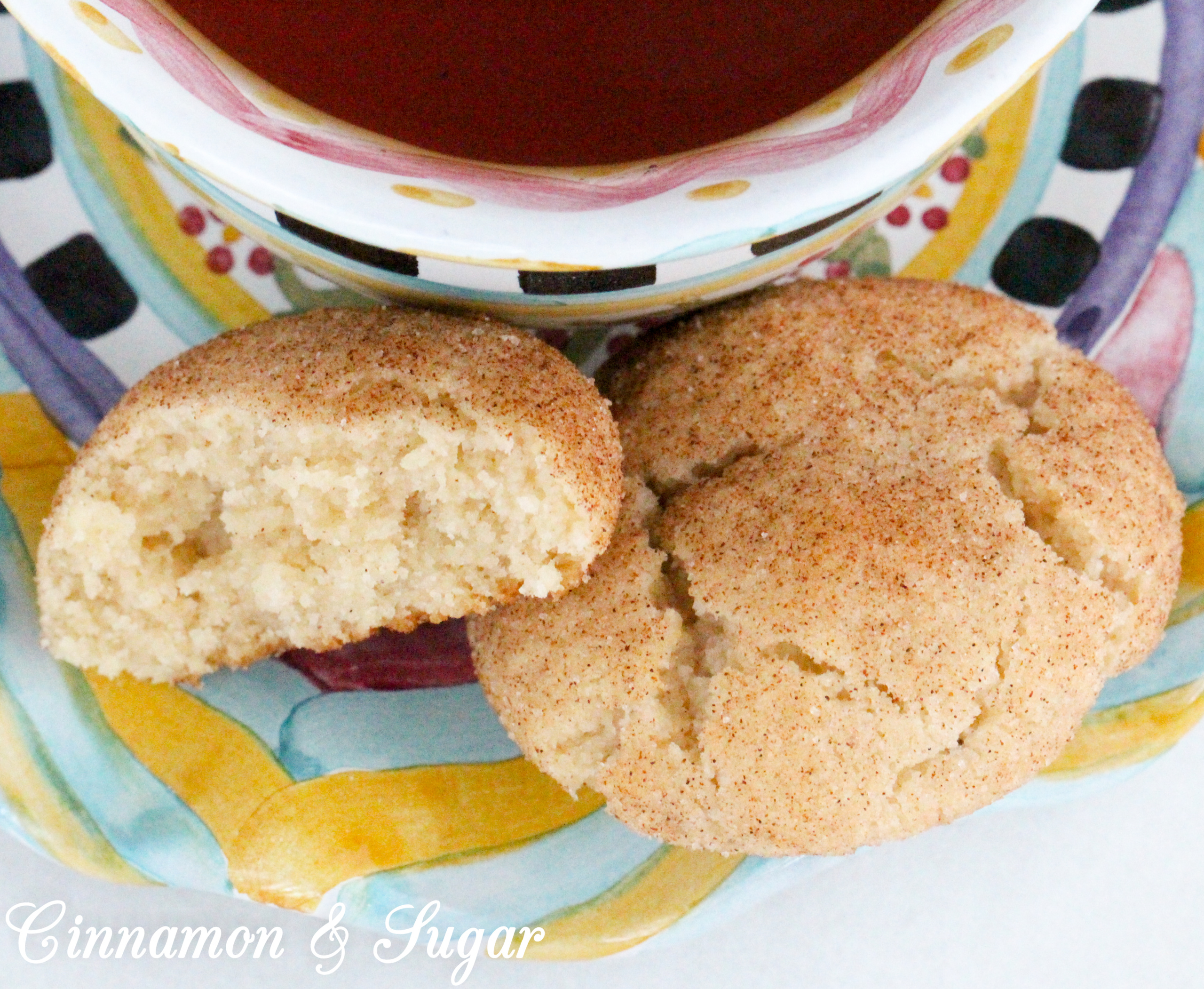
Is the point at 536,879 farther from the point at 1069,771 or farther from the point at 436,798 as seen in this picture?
the point at 1069,771

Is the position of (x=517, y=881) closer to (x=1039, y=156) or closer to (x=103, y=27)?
(x=103, y=27)

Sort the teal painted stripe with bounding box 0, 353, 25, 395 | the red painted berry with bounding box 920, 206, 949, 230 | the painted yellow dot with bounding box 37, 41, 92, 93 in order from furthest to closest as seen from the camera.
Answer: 1. the red painted berry with bounding box 920, 206, 949, 230
2. the teal painted stripe with bounding box 0, 353, 25, 395
3. the painted yellow dot with bounding box 37, 41, 92, 93

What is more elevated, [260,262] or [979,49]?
[979,49]

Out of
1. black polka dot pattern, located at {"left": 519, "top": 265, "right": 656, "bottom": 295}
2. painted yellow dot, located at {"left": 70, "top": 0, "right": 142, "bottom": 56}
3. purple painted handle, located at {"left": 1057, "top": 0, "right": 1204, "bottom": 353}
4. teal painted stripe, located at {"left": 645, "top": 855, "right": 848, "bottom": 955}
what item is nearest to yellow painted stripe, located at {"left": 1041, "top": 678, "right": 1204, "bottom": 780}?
teal painted stripe, located at {"left": 645, "top": 855, "right": 848, "bottom": 955}

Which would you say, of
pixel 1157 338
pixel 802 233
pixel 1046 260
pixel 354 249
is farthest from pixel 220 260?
pixel 1157 338

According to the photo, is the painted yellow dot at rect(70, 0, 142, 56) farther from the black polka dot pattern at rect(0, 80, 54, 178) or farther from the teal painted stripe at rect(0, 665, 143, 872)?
the teal painted stripe at rect(0, 665, 143, 872)

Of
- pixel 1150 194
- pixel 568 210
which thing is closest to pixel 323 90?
pixel 568 210

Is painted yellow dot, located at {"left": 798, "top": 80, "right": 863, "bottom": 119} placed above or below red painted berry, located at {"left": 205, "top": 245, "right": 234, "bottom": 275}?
above
